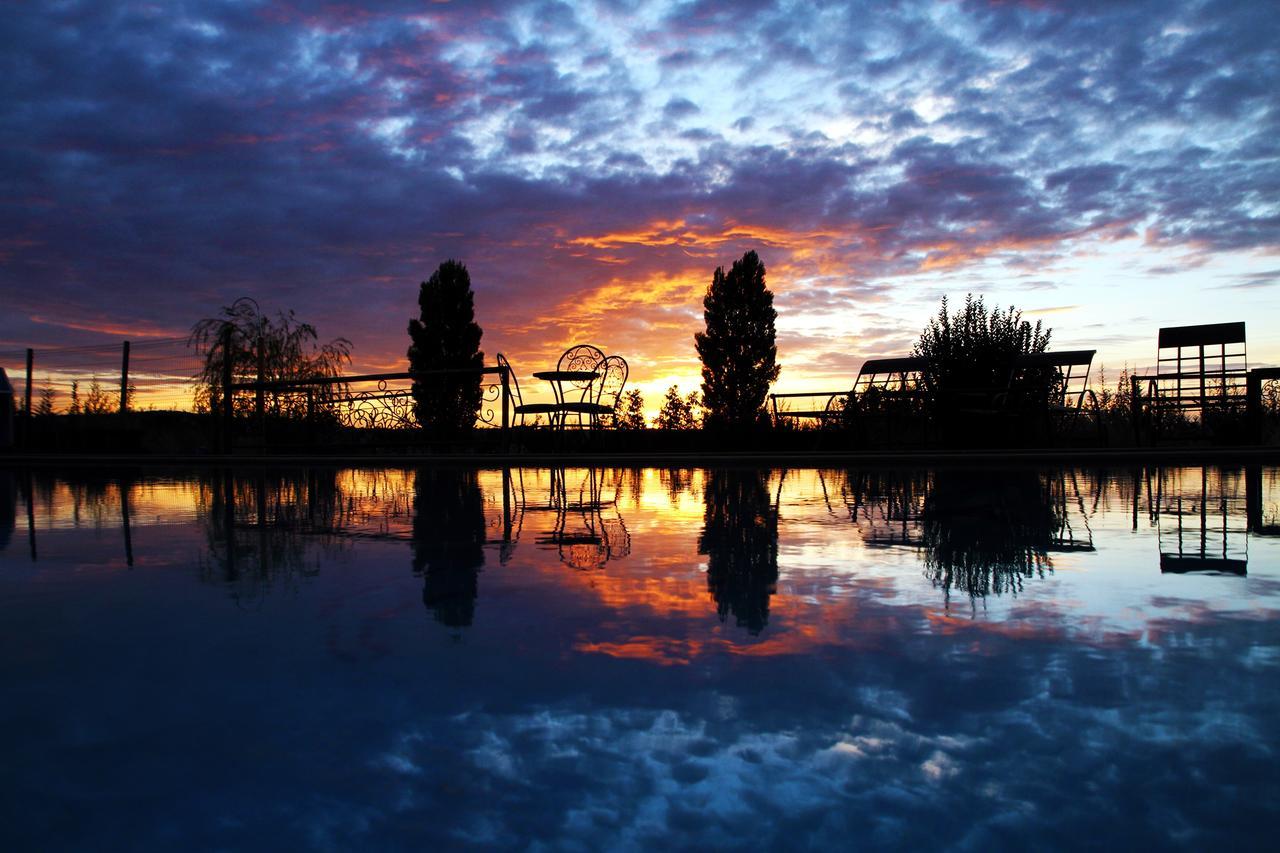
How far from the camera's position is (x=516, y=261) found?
63.1 feet

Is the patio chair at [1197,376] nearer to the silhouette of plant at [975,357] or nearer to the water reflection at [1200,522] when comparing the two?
the silhouette of plant at [975,357]

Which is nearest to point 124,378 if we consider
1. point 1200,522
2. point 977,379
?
point 977,379

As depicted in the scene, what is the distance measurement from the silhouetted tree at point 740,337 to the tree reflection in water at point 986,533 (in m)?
24.2

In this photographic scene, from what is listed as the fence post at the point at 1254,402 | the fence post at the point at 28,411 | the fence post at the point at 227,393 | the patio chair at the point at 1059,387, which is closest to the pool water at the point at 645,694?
the patio chair at the point at 1059,387

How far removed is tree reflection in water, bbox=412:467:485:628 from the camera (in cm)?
226

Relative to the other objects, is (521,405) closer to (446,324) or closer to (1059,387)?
(1059,387)

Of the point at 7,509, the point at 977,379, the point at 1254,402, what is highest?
the point at 977,379

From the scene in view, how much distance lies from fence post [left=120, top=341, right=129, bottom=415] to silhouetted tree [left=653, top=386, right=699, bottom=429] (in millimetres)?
10583

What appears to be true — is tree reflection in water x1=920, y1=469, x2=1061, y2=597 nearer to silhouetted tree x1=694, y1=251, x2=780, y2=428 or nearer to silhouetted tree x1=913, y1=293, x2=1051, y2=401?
silhouetted tree x1=913, y1=293, x2=1051, y2=401

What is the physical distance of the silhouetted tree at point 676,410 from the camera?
14.2 metres

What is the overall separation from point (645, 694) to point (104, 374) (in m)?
18.2

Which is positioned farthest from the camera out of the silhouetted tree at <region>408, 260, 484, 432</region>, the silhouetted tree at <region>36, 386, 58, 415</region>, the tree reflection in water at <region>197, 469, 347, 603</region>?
the silhouetted tree at <region>408, 260, 484, 432</region>

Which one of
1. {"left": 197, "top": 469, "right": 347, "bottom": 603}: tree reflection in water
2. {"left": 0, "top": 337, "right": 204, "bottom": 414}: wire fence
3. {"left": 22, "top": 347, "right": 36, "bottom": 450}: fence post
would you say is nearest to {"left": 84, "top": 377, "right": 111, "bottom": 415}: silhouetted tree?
{"left": 0, "top": 337, "right": 204, "bottom": 414}: wire fence

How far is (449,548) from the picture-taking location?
3.33 metres
